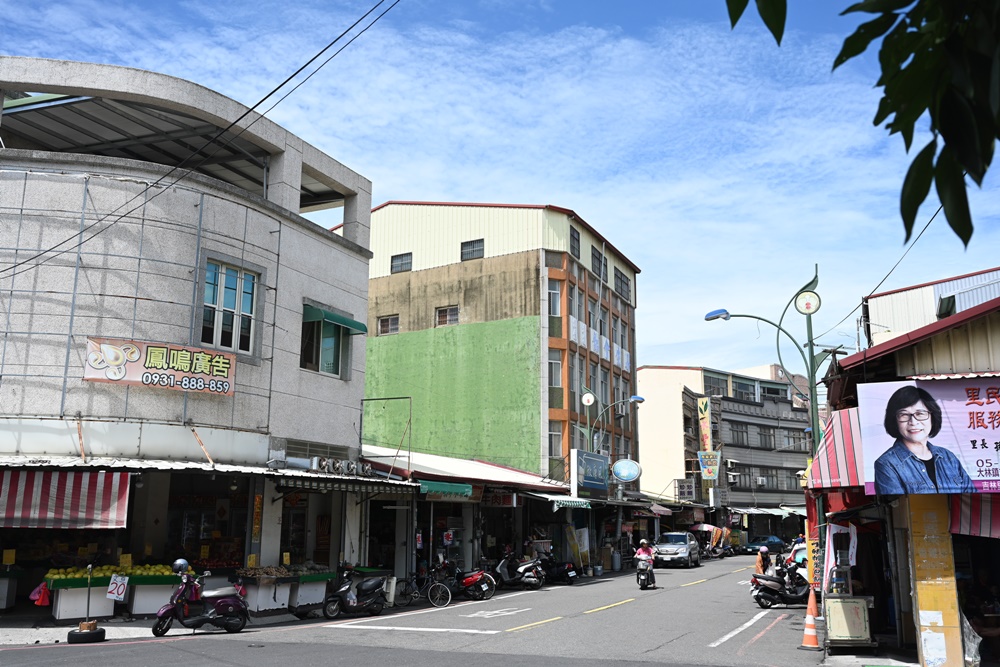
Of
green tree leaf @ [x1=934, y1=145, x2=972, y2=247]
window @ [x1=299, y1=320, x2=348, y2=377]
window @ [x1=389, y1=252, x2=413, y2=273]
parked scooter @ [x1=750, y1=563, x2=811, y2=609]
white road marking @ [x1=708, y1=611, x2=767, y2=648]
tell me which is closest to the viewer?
green tree leaf @ [x1=934, y1=145, x2=972, y2=247]

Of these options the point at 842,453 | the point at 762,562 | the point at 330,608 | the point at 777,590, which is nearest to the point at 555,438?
the point at 762,562

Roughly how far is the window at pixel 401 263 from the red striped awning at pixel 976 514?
33.7m

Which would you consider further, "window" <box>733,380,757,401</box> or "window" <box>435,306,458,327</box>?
"window" <box>733,380,757,401</box>

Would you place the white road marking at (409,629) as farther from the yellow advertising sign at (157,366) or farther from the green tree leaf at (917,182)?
the green tree leaf at (917,182)

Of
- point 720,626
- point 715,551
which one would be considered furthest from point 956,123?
point 715,551

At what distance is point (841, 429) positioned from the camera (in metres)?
13.5

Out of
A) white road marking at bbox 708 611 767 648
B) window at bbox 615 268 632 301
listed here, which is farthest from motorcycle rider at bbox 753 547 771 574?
window at bbox 615 268 632 301

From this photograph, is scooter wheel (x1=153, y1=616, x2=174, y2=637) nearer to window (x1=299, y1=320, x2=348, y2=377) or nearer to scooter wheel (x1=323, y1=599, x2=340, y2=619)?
scooter wheel (x1=323, y1=599, x2=340, y2=619)

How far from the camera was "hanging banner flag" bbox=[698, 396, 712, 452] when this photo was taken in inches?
2840

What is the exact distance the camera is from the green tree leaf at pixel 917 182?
2777mm

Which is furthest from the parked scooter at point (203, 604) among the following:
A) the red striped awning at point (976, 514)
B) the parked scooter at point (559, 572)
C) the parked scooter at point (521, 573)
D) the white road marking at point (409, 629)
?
the parked scooter at point (559, 572)

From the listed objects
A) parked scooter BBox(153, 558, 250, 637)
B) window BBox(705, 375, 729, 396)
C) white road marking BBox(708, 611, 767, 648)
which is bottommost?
white road marking BBox(708, 611, 767, 648)

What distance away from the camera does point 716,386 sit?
78.1 m

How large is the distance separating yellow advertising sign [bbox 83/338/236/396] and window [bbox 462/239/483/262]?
23.3 meters
